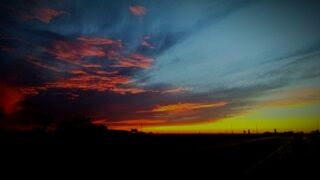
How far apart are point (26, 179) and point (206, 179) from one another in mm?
9740

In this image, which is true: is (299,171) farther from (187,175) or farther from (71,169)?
(71,169)

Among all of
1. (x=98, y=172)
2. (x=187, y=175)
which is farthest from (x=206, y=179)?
(x=98, y=172)

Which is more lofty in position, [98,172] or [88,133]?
[88,133]

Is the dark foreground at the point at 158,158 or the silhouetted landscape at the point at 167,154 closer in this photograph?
the dark foreground at the point at 158,158

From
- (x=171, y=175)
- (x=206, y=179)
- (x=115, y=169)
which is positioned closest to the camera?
(x=206, y=179)

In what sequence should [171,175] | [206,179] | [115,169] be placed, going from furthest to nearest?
[115,169] < [171,175] < [206,179]

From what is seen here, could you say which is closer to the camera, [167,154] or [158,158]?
[158,158]

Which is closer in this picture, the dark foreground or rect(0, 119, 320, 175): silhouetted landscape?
the dark foreground

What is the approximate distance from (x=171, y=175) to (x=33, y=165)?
393 inches

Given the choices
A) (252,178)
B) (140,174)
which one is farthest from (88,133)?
(252,178)

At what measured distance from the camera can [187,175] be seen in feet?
71.3

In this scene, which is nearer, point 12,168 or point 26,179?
point 26,179

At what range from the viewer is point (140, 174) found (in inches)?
863

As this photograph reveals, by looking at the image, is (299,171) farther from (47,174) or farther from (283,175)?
(47,174)
